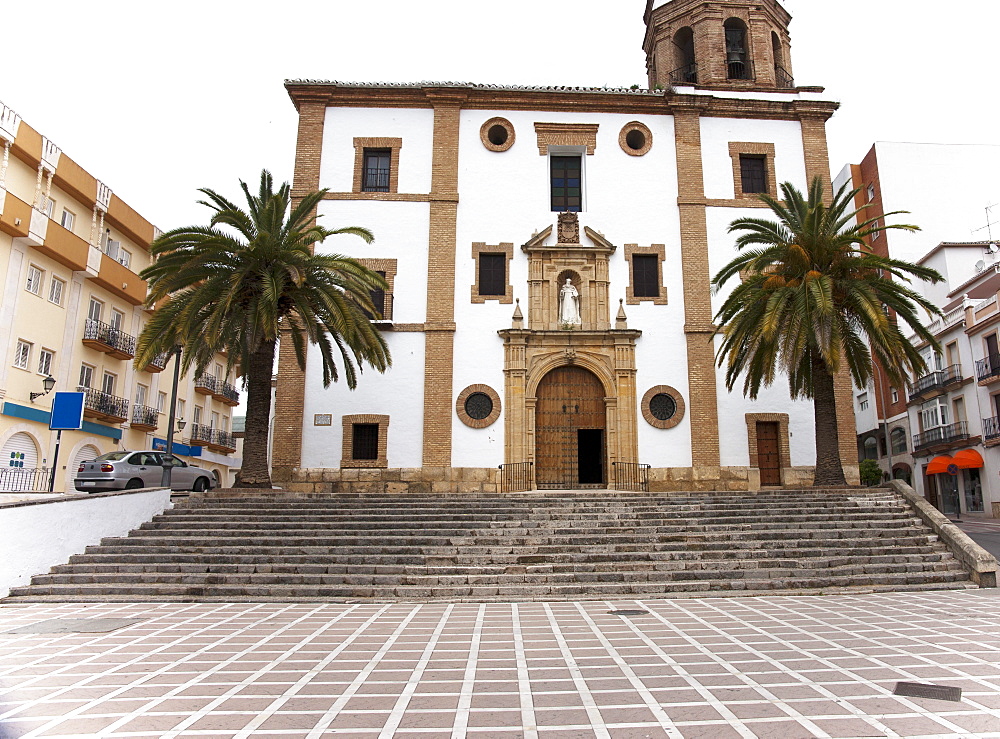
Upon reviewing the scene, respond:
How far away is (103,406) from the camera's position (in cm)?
2459

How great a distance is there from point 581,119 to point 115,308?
18.4m

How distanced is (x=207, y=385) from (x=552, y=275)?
824 inches

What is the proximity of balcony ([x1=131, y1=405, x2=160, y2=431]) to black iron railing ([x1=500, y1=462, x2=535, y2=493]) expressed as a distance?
16.0 meters

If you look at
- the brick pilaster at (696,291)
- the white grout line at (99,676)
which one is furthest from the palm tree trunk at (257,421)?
the brick pilaster at (696,291)

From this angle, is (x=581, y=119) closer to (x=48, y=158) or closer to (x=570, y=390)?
(x=570, y=390)

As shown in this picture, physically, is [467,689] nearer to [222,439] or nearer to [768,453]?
[768,453]

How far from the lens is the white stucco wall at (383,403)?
18.4 m

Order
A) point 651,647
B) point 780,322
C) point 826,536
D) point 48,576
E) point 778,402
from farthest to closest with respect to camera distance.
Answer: point 778,402
point 780,322
point 826,536
point 48,576
point 651,647

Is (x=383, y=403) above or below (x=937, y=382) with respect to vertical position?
below

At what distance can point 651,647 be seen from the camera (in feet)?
21.8

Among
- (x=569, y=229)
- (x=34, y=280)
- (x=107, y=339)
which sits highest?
(x=569, y=229)

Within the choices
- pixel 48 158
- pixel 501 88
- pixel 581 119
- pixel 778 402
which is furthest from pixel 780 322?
pixel 48 158

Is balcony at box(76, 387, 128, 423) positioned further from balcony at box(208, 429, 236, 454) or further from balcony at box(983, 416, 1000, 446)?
balcony at box(983, 416, 1000, 446)

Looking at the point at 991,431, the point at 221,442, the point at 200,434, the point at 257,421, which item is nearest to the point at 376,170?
the point at 257,421
